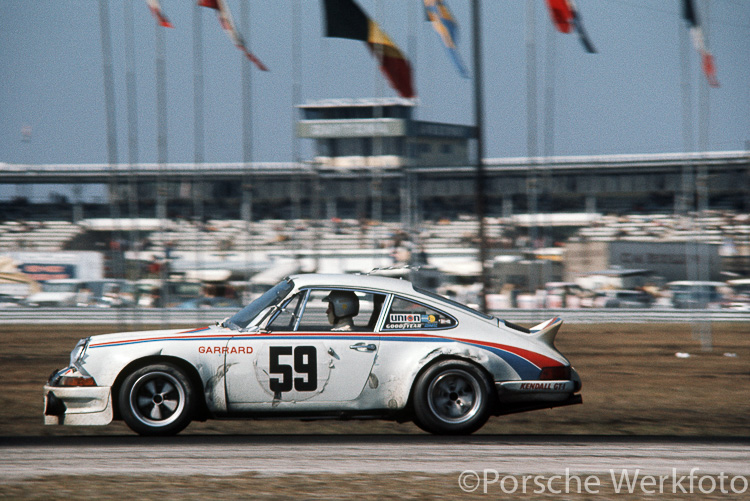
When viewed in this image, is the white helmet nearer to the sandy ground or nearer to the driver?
the driver

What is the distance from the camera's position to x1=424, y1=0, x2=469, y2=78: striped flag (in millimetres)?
17203

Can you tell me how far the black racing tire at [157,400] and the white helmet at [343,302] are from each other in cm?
133

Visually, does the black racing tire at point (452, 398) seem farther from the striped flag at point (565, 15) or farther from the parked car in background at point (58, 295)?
the parked car in background at point (58, 295)

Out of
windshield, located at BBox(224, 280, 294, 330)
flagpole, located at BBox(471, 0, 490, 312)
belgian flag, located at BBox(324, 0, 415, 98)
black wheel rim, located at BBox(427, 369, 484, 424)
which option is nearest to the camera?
black wheel rim, located at BBox(427, 369, 484, 424)

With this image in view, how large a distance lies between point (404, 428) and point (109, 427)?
2.64 metres

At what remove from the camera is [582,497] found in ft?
16.3

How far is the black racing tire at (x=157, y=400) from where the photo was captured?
640cm

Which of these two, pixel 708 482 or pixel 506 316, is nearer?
pixel 708 482

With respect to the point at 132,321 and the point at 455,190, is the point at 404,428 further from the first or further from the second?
the point at 455,190

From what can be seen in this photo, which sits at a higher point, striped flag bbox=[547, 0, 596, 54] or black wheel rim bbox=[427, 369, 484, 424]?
striped flag bbox=[547, 0, 596, 54]

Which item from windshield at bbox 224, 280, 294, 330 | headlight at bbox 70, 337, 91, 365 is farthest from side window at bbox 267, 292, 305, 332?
headlight at bbox 70, 337, 91, 365

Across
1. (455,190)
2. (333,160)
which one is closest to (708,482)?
(455,190)

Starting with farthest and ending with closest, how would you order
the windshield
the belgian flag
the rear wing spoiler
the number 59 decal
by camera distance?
the belgian flag < the rear wing spoiler < the windshield < the number 59 decal

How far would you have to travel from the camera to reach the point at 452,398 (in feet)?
21.8
